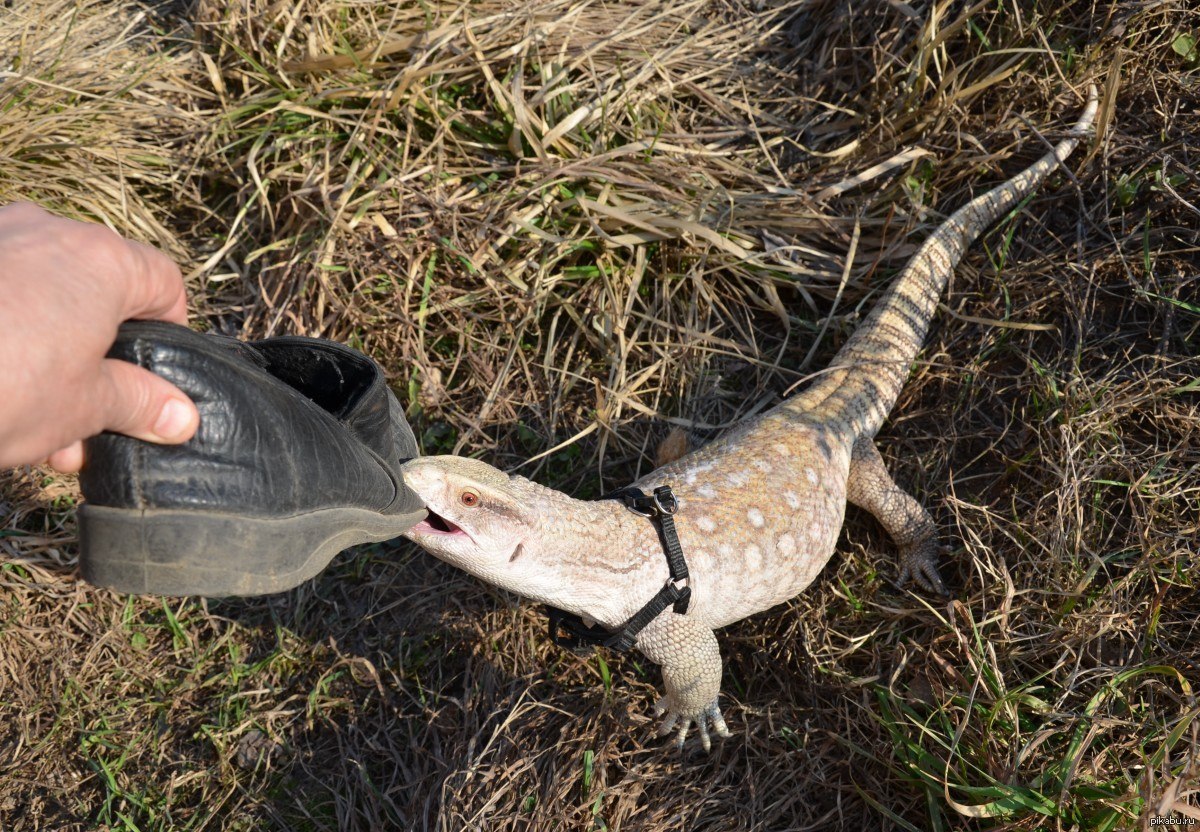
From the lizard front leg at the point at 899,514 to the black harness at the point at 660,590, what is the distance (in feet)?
3.68

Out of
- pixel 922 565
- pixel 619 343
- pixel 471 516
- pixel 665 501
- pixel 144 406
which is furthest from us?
pixel 619 343

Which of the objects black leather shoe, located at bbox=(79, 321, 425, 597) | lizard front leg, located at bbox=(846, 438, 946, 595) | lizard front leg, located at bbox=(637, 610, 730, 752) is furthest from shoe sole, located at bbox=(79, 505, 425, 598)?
lizard front leg, located at bbox=(846, 438, 946, 595)

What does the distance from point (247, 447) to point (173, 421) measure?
8.6 inches

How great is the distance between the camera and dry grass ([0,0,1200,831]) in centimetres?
348

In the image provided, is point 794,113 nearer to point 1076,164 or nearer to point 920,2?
point 920,2

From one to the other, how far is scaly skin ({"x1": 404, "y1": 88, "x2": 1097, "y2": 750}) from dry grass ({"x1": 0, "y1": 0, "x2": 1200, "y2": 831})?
7.9 inches

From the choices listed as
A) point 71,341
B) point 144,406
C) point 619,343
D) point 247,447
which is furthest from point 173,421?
point 619,343

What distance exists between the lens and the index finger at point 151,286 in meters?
1.88

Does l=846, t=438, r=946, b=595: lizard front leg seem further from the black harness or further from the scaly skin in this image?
the black harness

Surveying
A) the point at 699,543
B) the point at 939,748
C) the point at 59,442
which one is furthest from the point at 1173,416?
the point at 59,442

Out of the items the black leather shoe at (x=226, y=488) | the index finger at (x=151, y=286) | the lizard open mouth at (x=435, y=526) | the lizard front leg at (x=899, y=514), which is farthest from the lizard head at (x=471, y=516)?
the lizard front leg at (x=899, y=514)

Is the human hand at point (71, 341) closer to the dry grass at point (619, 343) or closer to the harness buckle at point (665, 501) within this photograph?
the harness buckle at point (665, 501)

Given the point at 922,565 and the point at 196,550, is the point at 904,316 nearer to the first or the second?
the point at 922,565

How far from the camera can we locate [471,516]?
2.96 m
